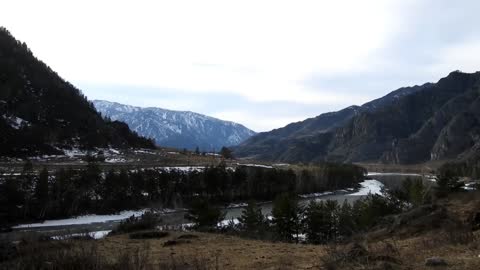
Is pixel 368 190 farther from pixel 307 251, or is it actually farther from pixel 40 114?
pixel 307 251

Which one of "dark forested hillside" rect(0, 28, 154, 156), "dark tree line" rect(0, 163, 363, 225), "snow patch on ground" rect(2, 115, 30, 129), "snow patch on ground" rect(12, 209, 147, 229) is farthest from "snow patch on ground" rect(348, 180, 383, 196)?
"snow patch on ground" rect(2, 115, 30, 129)

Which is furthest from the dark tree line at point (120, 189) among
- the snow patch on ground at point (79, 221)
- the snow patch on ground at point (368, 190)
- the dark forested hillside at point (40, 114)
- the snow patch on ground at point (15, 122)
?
the snow patch on ground at point (15, 122)

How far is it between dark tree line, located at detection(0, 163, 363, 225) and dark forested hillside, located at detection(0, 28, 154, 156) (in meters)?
49.7

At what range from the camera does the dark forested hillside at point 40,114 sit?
13662 cm

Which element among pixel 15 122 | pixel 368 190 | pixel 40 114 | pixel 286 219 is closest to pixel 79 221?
pixel 286 219

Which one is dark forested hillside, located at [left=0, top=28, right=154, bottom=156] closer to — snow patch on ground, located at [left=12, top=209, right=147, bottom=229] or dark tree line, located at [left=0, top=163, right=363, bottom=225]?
dark tree line, located at [left=0, top=163, right=363, bottom=225]

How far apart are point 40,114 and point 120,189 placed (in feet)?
275

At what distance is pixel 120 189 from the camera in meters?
88.0

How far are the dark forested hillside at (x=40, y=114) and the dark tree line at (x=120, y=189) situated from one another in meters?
49.7

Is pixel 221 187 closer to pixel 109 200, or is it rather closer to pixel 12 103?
pixel 109 200

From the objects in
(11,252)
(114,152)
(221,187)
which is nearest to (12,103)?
(114,152)

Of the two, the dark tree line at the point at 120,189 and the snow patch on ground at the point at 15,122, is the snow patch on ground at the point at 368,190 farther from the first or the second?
the snow patch on ground at the point at 15,122

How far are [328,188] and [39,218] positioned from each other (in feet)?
273

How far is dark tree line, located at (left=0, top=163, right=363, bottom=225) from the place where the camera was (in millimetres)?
74562
